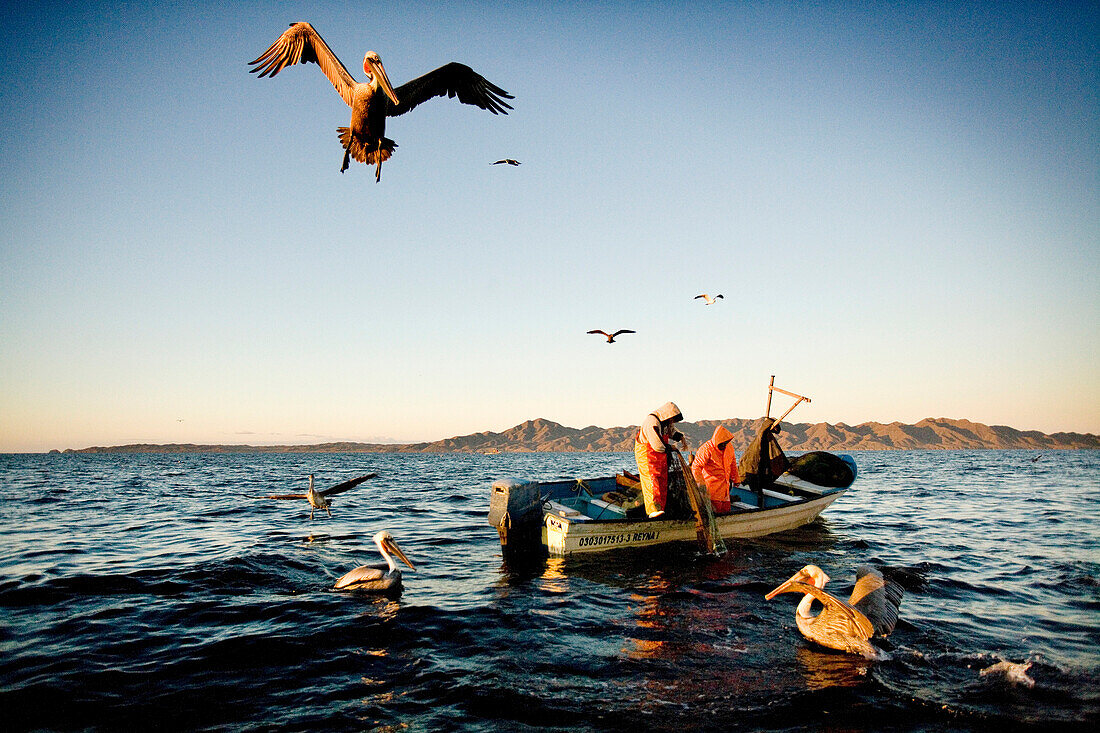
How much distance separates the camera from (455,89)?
9.27 meters

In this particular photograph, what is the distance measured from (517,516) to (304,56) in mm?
8143

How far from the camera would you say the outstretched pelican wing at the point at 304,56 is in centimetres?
785

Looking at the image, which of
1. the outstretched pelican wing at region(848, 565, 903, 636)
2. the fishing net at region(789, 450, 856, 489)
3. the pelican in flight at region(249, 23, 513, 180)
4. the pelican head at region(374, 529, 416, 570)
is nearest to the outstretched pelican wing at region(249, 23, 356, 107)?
the pelican in flight at region(249, 23, 513, 180)

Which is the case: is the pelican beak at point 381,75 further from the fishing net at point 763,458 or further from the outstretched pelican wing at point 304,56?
the fishing net at point 763,458

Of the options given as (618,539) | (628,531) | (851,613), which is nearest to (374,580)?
(618,539)

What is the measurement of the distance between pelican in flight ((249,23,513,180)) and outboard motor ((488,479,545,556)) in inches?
229

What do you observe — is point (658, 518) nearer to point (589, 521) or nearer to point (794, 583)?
point (589, 521)

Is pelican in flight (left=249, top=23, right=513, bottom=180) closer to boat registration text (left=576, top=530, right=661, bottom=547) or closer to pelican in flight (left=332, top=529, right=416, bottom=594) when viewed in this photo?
pelican in flight (left=332, top=529, right=416, bottom=594)

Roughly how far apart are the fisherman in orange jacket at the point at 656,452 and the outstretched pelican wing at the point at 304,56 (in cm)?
734

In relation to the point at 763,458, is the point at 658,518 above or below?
below

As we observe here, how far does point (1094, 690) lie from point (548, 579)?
6855 millimetres

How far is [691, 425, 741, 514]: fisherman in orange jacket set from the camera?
12781 millimetres

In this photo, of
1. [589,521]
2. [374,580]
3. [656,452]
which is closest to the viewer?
[374,580]

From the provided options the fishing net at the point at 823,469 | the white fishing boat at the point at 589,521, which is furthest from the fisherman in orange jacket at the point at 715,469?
the fishing net at the point at 823,469
